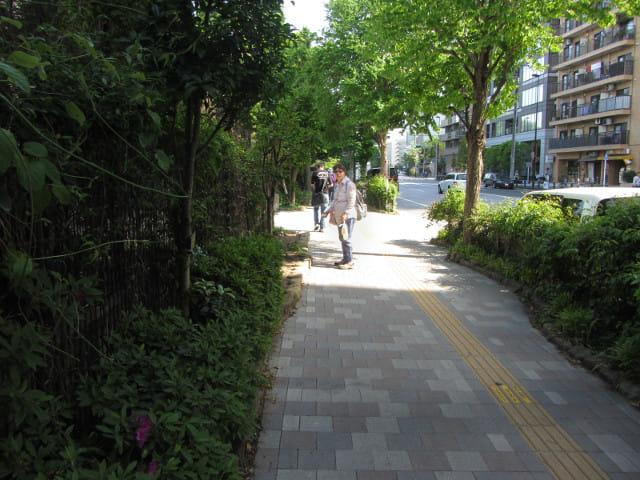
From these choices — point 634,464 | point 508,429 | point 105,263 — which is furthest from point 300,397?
point 634,464

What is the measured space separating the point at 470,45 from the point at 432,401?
7.50m

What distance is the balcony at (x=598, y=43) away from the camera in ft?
134

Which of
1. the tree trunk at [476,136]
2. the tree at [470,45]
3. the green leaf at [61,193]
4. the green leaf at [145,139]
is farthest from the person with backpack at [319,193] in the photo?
the green leaf at [61,193]

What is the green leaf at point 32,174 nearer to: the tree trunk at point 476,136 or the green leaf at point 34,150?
the green leaf at point 34,150

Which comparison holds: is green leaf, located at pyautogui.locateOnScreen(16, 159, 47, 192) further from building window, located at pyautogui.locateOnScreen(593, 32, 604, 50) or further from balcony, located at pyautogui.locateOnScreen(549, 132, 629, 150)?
building window, located at pyautogui.locateOnScreen(593, 32, 604, 50)

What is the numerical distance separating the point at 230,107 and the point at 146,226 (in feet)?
3.81

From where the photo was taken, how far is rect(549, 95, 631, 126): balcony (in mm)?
41562

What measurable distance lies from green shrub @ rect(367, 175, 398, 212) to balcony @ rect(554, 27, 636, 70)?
31580 mm

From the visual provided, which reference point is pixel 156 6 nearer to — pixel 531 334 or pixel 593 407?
pixel 593 407

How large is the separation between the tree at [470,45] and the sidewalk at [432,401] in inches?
193

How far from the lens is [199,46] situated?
3244mm

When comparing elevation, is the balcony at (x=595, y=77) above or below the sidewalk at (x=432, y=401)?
above

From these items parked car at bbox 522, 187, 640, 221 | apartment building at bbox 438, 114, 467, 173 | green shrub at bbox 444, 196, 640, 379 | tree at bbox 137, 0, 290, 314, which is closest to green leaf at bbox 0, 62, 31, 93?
tree at bbox 137, 0, 290, 314

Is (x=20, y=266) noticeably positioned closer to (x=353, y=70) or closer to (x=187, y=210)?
(x=187, y=210)
